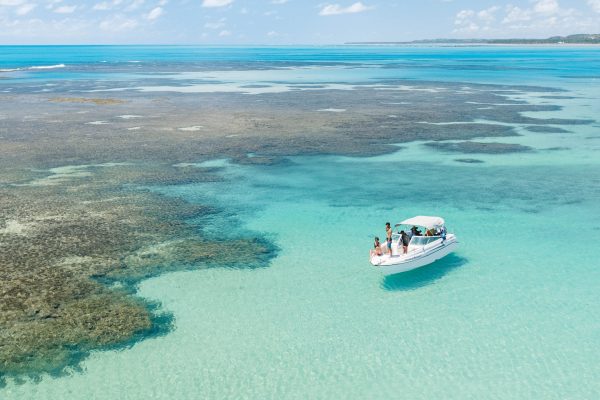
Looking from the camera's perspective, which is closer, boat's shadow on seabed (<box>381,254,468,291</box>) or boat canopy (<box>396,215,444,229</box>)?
boat's shadow on seabed (<box>381,254,468,291</box>)

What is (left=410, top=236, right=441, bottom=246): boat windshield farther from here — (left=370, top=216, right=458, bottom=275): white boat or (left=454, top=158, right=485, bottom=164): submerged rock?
(left=454, top=158, right=485, bottom=164): submerged rock

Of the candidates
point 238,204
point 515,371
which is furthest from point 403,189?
point 515,371

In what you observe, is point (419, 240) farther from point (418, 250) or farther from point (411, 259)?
point (411, 259)

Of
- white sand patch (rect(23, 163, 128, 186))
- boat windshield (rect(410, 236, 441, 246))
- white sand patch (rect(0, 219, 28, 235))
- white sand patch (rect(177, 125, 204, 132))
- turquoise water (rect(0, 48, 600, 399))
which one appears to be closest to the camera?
turquoise water (rect(0, 48, 600, 399))

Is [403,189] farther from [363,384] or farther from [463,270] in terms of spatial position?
[363,384]

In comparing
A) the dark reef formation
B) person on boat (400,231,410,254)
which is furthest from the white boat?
the dark reef formation

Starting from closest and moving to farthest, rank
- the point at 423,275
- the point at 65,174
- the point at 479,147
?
the point at 423,275 < the point at 65,174 < the point at 479,147

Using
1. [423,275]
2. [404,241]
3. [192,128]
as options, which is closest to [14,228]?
[404,241]
